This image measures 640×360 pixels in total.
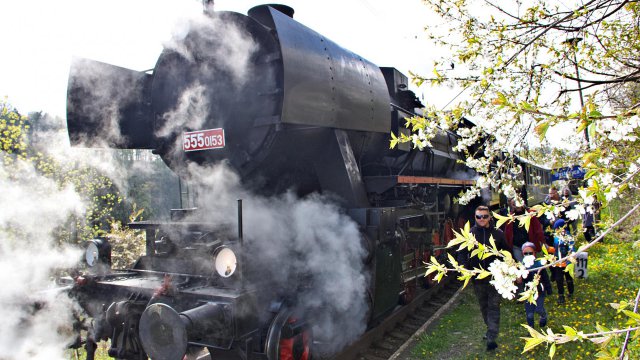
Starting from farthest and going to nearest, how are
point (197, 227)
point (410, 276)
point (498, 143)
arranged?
point (410, 276), point (197, 227), point (498, 143)

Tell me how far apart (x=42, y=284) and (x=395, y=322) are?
3.81 metres

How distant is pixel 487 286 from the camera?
4.80m

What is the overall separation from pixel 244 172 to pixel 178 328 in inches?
62.0

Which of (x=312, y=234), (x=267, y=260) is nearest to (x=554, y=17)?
(x=312, y=234)

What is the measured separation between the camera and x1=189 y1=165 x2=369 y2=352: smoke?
381 centimetres

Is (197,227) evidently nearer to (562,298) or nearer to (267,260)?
(267,260)

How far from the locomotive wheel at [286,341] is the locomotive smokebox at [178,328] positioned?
36cm

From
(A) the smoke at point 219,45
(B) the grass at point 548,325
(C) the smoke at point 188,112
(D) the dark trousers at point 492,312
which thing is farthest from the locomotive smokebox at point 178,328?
(D) the dark trousers at point 492,312

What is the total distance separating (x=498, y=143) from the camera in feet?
11.9

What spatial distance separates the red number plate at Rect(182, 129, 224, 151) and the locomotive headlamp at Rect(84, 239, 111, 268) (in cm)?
120

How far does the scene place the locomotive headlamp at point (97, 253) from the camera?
417cm

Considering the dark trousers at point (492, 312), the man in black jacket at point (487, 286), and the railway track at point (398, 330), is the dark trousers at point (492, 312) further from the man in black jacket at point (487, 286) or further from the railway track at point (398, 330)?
the railway track at point (398, 330)

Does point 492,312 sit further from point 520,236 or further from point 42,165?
point 42,165

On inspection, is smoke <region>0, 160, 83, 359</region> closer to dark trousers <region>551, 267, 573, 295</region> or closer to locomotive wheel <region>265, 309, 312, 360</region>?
locomotive wheel <region>265, 309, 312, 360</region>
